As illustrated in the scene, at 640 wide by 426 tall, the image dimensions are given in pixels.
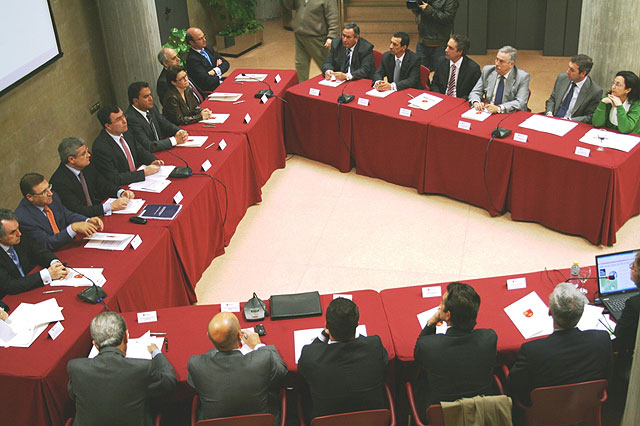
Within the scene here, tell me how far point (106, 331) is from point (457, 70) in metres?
4.67

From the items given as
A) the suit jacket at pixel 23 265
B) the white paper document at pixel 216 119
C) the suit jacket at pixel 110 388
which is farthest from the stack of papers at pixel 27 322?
the white paper document at pixel 216 119

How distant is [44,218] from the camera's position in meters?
4.54

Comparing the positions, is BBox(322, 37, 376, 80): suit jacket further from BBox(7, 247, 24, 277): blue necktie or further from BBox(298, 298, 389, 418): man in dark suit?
BBox(298, 298, 389, 418): man in dark suit

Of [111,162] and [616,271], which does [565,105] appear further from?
[111,162]

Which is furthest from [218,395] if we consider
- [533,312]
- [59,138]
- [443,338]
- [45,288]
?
[59,138]

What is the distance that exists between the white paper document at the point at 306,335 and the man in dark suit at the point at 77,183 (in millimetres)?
1926

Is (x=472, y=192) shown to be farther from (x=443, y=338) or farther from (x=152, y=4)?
(x=152, y=4)

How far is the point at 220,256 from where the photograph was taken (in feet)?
19.0

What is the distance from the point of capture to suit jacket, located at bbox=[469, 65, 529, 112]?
6291 millimetres

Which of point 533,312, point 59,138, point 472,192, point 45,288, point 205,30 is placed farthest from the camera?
point 205,30

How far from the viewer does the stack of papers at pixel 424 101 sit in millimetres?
6527

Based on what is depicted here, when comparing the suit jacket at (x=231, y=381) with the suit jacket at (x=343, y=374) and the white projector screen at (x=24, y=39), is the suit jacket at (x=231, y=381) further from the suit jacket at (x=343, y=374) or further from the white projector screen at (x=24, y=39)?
the white projector screen at (x=24, y=39)

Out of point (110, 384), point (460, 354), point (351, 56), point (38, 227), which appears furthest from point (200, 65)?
point (460, 354)

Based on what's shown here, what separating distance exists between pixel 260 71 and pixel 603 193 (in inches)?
160
